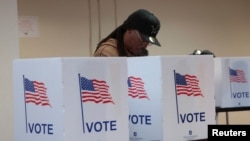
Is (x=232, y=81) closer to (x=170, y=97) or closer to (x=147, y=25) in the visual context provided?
(x=147, y=25)

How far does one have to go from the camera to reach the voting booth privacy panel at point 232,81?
2.02 metres

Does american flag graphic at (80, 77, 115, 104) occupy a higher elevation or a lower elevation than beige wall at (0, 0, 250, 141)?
lower

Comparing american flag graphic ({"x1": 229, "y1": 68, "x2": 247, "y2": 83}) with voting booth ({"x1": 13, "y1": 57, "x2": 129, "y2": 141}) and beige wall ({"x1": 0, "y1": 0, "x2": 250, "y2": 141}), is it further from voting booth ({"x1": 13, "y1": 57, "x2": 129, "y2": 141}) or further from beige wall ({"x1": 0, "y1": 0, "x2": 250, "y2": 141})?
beige wall ({"x1": 0, "y1": 0, "x2": 250, "y2": 141})

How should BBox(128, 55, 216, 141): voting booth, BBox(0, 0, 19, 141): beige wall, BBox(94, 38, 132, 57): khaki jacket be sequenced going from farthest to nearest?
BBox(0, 0, 19, 141): beige wall
BBox(94, 38, 132, 57): khaki jacket
BBox(128, 55, 216, 141): voting booth

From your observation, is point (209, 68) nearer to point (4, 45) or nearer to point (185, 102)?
point (185, 102)

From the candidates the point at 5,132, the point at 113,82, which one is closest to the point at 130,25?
the point at 113,82

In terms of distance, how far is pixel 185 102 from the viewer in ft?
4.98

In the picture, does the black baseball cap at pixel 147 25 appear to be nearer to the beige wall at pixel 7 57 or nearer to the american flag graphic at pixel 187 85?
the american flag graphic at pixel 187 85

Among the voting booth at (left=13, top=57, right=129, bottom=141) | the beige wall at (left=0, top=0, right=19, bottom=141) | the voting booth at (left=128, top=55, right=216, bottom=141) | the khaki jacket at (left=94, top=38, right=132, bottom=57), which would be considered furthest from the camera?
the beige wall at (left=0, top=0, right=19, bottom=141)

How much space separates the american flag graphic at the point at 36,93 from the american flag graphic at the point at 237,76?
998mm

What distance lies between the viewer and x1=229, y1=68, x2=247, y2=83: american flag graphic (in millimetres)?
2055

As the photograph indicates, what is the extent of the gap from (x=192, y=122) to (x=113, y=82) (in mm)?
340

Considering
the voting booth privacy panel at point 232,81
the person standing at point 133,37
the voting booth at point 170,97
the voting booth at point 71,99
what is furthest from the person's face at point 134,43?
the voting booth at point 71,99

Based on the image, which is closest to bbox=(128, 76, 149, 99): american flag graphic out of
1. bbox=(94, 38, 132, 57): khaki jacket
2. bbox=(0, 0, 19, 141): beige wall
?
bbox=(94, 38, 132, 57): khaki jacket
